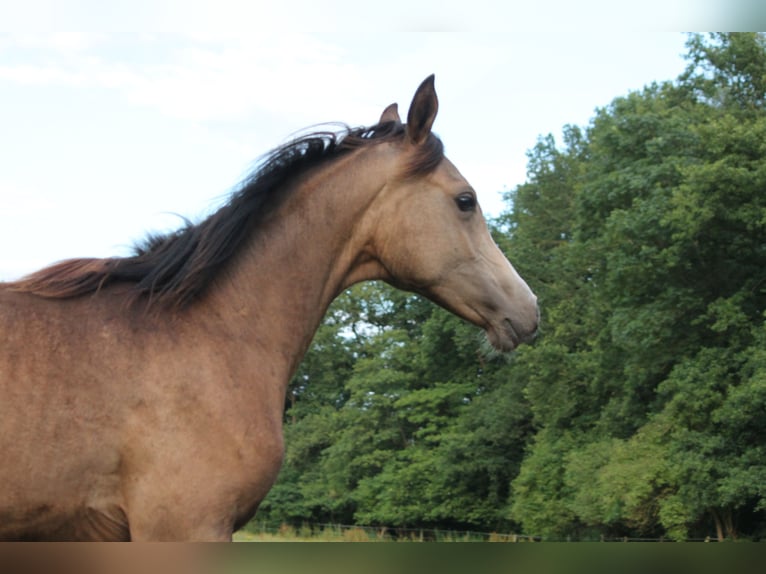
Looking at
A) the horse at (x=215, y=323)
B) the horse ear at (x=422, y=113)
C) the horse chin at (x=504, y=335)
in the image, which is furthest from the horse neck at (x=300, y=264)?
the horse chin at (x=504, y=335)

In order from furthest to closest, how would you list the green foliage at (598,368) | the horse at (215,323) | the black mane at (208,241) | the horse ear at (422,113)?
the green foliage at (598,368)
the horse ear at (422,113)
the black mane at (208,241)
the horse at (215,323)

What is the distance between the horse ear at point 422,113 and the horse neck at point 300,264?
0.92 ft

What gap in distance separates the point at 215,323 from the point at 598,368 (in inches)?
1553

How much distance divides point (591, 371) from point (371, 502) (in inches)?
804

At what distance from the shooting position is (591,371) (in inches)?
1735

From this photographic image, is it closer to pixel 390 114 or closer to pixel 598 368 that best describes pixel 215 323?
pixel 390 114

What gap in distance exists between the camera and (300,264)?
14.4ft

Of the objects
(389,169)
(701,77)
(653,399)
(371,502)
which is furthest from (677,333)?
(389,169)

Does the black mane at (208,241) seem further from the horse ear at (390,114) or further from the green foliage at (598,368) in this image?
the green foliage at (598,368)

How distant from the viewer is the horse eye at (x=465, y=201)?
4.55 metres

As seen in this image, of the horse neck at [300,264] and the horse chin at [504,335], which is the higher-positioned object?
the horse neck at [300,264]

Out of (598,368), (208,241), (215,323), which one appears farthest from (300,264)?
(598,368)

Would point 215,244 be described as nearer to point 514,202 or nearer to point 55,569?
point 55,569

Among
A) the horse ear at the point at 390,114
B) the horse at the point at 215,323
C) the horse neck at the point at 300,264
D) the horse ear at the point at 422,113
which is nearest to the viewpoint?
the horse at the point at 215,323
